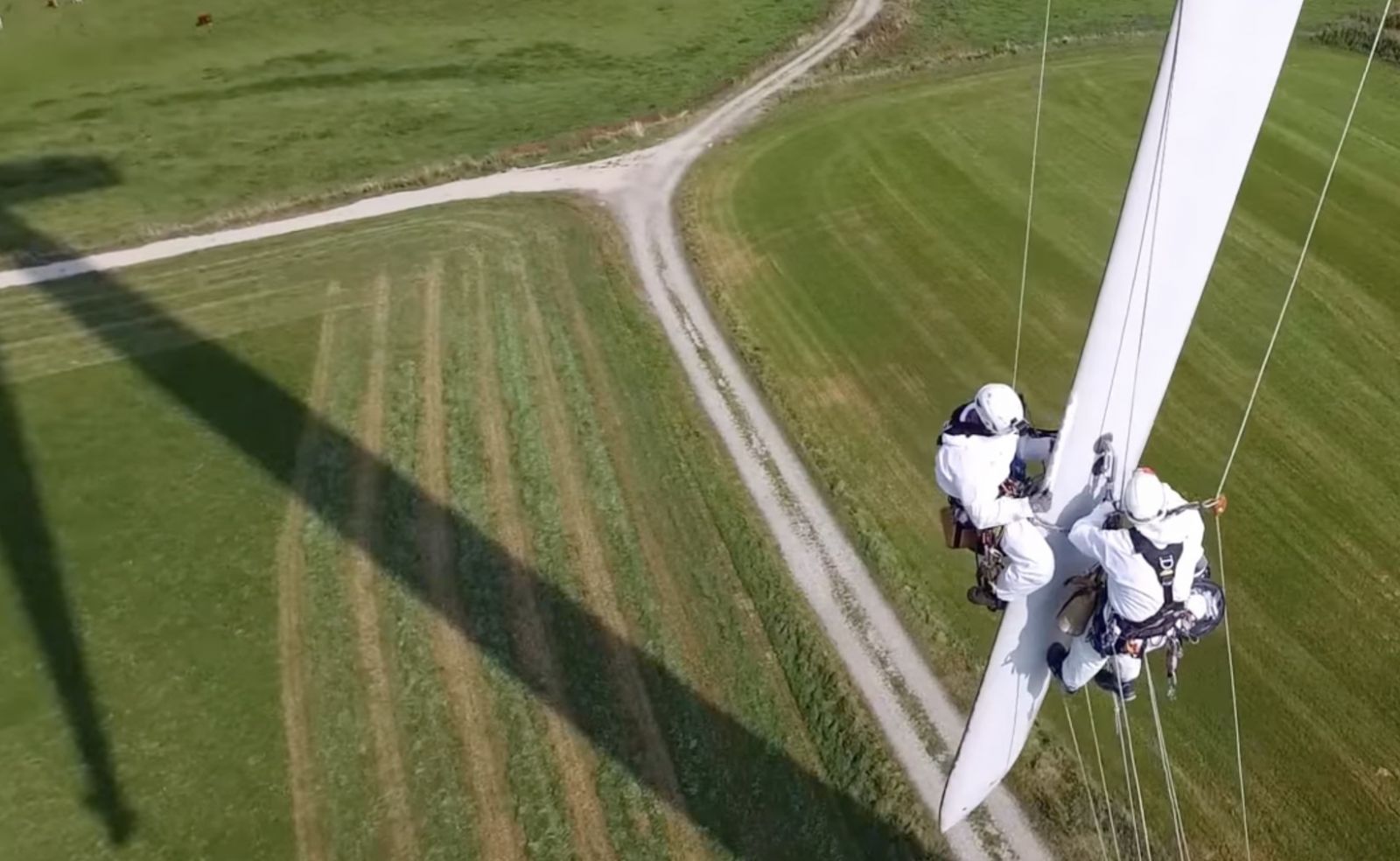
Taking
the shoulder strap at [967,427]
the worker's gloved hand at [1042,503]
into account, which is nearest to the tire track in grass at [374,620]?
the shoulder strap at [967,427]

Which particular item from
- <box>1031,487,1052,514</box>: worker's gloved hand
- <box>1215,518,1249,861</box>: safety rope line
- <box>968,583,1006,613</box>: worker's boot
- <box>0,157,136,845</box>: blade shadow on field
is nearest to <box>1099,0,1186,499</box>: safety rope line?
<box>1031,487,1052,514</box>: worker's gloved hand

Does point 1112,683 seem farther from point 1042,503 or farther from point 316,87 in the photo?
point 316,87

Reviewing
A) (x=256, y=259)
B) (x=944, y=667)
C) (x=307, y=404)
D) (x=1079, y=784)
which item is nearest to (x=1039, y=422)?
(x=944, y=667)

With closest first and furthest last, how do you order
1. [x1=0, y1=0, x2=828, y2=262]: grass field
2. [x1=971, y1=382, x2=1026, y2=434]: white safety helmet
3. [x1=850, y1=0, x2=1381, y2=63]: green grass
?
1. [x1=971, y1=382, x2=1026, y2=434]: white safety helmet
2. [x1=0, y1=0, x2=828, y2=262]: grass field
3. [x1=850, y1=0, x2=1381, y2=63]: green grass

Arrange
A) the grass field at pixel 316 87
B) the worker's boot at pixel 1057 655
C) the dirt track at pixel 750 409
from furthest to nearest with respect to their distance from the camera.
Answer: the grass field at pixel 316 87 → the dirt track at pixel 750 409 → the worker's boot at pixel 1057 655

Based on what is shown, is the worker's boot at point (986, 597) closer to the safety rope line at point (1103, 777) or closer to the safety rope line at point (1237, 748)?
the safety rope line at point (1237, 748)

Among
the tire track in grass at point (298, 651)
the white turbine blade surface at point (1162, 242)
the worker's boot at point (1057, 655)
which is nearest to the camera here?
the white turbine blade surface at point (1162, 242)

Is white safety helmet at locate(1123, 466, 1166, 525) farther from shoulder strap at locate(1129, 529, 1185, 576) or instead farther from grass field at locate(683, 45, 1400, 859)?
grass field at locate(683, 45, 1400, 859)

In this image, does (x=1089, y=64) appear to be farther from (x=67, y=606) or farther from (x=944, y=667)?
(x=67, y=606)
